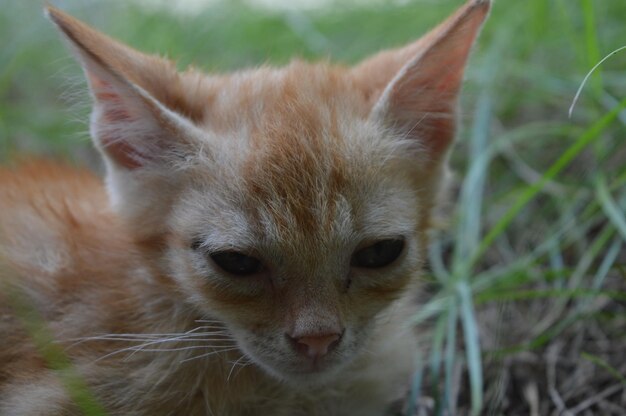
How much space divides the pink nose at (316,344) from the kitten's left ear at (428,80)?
0.55m

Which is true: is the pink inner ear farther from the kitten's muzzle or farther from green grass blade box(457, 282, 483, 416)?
green grass blade box(457, 282, 483, 416)

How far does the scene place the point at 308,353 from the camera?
1608 millimetres

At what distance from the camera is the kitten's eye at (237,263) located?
1.60 m

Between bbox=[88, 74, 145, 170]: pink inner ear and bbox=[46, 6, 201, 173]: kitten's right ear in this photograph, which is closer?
bbox=[46, 6, 201, 173]: kitten's right ear

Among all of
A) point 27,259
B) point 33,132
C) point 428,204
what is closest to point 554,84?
point 428,204

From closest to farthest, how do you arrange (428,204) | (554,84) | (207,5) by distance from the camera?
(428,204)
(554,84)
(207,5)

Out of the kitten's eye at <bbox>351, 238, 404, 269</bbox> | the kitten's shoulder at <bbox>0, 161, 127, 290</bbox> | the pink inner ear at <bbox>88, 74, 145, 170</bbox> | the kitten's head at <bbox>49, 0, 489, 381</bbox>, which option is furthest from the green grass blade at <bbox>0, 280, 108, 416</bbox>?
the kitten's eye at <bbox>351, 238, 404, 269</bbox>

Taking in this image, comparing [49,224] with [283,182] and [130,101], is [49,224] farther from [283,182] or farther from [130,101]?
[283,182]

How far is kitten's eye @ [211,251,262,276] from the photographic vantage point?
1598 mm

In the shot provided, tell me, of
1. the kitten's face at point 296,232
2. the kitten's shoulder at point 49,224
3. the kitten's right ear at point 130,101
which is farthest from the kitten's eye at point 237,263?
the kitten's shoulder at point 49,224

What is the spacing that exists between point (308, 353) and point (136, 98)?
0.69m

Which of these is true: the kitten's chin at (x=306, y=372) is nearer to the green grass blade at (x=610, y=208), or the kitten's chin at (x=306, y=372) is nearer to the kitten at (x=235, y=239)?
the kitten at (x=235, y=239)

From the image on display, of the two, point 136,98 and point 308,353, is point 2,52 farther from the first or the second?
point 308,353

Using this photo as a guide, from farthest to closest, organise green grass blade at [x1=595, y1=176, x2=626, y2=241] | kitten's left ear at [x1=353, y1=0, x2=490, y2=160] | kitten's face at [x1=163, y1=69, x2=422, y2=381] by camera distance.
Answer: green grass blade at [x1=595, y1=176, x2=626, y2=241] → kitten's left ear at [x1=353, y1=0, x2=490, y2=160] → kitten's face at [x1=163, y1=69, x2=422, y2=381]
